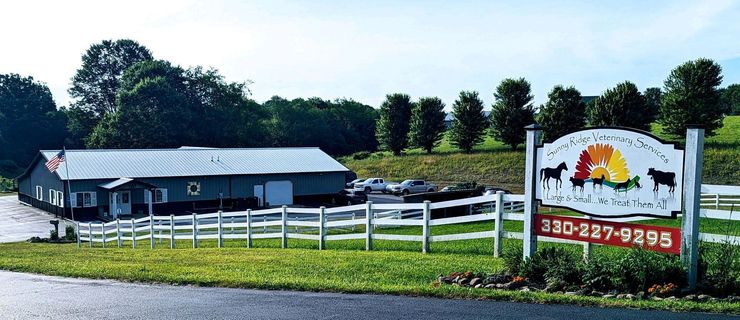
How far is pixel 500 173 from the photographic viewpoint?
60219 mm

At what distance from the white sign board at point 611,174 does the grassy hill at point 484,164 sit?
4383 cm

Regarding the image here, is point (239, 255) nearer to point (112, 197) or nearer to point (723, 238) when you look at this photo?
point (723, 238)

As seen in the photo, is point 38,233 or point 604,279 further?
point 38,233

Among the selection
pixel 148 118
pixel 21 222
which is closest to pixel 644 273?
pixel 21 222

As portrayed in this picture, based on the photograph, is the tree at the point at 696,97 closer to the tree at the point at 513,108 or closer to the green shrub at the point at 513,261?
the tree at the point at 513,108

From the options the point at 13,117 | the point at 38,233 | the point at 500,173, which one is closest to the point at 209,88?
the point at 13,117

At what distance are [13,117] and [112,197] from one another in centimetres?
6185

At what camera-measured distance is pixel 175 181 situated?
4575cm

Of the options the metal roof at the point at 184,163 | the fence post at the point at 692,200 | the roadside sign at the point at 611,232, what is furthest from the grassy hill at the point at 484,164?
the fence post at the point at 692,200

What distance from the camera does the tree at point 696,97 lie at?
5281cm

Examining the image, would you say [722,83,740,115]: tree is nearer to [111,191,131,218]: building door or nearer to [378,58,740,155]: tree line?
[378,58,740,155]: tree line

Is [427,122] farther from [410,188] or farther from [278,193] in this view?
[278,193]

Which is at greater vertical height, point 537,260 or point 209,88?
point 209,88

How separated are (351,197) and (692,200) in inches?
1677
